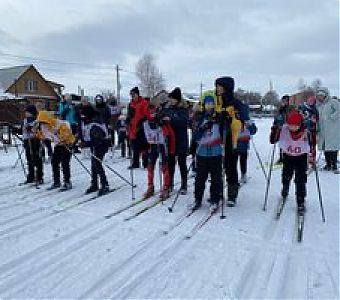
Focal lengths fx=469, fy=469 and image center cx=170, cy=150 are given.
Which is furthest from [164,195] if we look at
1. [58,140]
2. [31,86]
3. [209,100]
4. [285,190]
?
[31,86]

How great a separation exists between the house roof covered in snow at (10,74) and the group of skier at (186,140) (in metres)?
50.5

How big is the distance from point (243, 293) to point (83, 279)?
5.00ft

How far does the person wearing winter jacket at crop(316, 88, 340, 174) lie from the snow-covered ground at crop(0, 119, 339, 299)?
149 inches

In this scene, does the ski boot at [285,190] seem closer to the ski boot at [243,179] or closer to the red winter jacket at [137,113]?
the ski boot at [243,179]

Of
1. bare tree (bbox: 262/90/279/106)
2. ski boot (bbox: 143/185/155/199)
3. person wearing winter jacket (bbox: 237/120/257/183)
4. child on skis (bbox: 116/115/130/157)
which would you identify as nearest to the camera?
ski boot (bbox: 143/185/155/199)

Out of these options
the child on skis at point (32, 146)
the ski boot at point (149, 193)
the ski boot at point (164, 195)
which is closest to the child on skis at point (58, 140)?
the child on skis at point (32, 146)

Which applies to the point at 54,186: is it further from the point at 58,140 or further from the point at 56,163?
the point at 58,140

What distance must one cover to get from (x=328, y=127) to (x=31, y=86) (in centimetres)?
5498

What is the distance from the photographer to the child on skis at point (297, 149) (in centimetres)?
715

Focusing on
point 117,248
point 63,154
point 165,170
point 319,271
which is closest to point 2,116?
point 63,154

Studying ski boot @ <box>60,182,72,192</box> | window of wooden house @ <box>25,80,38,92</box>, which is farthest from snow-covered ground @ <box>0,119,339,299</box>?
window of wooden house @ <box>25,80,38,92</box>

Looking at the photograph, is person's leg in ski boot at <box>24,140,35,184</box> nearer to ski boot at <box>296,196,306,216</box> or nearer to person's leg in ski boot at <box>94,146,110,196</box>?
person's leg in ski boot at <box>94,146,110,196</box>

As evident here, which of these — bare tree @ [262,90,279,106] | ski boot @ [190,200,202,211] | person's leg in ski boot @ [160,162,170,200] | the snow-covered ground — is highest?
bare tree @ [262,90,279,106]

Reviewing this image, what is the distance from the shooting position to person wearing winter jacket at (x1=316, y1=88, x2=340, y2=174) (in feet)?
38.3
